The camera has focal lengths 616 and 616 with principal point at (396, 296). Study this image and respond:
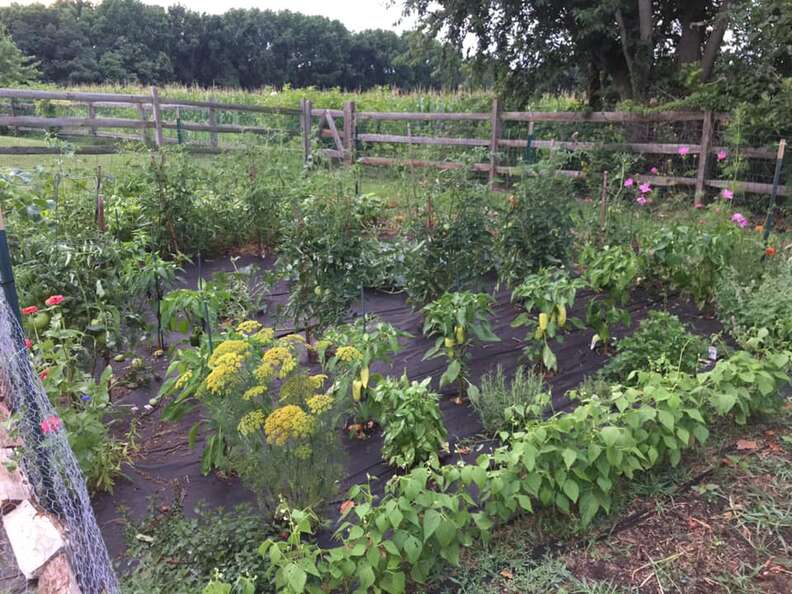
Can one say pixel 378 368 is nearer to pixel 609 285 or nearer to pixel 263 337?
pixel 263 337

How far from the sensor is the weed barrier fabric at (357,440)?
2.44 meters

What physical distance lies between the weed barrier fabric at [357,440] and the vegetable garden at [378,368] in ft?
0.04

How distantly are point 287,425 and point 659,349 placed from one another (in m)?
2.06

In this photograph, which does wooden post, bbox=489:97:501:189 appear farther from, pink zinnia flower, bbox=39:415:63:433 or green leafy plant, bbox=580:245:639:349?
pink zinnia flower, bbox=39:415:63:433

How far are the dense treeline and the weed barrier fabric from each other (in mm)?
34597

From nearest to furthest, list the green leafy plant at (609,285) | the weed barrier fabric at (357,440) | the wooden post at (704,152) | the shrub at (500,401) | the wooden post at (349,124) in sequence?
1. the weed barrier fabric at (357,440)
2. the shrub at (500,401)
3. the green leafy plant at (609,285)
4. the wooden post at (704,152)
5. the wooden post at (349,124)

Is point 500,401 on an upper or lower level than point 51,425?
lower

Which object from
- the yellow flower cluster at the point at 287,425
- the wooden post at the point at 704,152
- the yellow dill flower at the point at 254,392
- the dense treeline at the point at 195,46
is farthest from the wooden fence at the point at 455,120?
the dense treeline at the point at 195,46

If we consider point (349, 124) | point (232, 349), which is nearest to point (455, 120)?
point (349, 124)

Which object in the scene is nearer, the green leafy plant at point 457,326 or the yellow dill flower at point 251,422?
the yellow dill flower at point 251,422

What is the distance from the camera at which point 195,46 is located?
47.2 m

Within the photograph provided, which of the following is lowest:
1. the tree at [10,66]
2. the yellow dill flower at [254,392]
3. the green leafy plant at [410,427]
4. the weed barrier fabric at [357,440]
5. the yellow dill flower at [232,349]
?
the weed barrier fabric at [357,440]

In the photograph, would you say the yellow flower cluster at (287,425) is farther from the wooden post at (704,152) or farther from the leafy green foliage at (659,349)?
the wooden post at (704,152)

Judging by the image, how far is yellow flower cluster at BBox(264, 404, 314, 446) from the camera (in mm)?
1943
